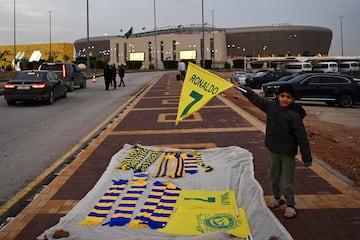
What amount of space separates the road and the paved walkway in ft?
1.90

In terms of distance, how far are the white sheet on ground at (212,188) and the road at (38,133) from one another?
1.32 metres

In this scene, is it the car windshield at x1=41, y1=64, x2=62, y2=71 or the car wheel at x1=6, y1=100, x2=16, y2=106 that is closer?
the car wheel at x1=6, y1=100, x2=16, y2=106

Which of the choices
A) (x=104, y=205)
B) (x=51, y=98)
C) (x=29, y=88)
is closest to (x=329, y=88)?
(x=51, y=98)

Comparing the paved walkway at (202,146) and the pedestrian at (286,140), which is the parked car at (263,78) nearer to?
the paved walkway at (202,146)

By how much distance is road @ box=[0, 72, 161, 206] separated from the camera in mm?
6771

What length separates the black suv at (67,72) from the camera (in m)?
23.5

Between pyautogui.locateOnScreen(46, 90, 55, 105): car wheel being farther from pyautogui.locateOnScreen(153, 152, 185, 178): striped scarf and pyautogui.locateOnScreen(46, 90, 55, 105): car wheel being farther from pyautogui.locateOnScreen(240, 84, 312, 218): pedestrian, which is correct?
pyautogui.locateOnScreen(240, 84, 312, 218): pedestrian

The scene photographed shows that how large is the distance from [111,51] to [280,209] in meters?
130

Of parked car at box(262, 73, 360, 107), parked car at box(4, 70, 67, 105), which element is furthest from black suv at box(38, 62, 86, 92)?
parked car at box(262, 73, 360, 107)

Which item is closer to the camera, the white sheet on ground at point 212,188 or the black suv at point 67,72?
the white sheet on ground at point 212,188

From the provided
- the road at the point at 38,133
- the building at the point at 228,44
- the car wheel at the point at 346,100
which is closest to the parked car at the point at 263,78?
the car wheel at the point at 346,100

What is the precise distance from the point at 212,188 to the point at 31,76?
46.1 feet

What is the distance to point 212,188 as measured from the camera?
541cm

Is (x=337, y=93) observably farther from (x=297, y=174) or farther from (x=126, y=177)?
(x=126, y=177)
